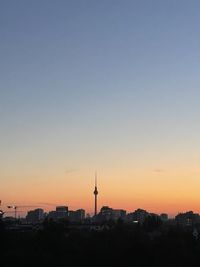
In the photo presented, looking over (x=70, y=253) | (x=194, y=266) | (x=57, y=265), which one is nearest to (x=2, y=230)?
(x=70, y=253)

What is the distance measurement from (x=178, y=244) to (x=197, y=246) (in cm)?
478

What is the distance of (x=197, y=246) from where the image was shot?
80.4 metres

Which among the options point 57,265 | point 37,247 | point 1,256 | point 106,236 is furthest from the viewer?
point 106,236

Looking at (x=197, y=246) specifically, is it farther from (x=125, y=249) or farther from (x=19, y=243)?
(x=19, y=243)

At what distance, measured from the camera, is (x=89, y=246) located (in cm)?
7631

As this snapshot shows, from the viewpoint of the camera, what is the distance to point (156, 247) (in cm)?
7356

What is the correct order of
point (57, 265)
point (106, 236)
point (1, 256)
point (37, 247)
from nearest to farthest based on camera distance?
point (57, 265)
point (1, 256)
point (37, 247)
point (106, 236)

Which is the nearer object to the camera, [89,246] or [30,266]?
[30,266]

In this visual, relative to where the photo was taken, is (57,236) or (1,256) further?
(57,236)

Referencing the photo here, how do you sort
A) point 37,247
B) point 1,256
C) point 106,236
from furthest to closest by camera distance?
point 106,236 → point 37,247 → point 1,256

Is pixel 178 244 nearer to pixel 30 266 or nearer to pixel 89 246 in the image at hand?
pixel 89 246

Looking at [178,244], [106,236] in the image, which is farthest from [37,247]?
[178,244]

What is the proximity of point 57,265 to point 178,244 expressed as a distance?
17.0 metres

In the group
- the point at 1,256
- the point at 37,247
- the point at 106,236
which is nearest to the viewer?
the point at 1,256
